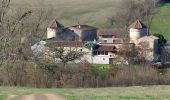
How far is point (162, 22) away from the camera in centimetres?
7838

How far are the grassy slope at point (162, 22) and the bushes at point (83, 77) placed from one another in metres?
33.4

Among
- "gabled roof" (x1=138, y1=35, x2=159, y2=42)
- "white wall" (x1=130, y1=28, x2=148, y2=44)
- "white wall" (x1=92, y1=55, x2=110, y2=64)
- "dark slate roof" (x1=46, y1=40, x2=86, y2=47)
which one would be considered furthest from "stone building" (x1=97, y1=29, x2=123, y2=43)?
"dark slate roof" (x1=46, y1=40, x2=86, y2=47)

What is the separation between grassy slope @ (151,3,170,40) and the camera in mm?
74438

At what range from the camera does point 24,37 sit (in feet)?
144

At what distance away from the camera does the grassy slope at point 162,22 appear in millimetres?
74438

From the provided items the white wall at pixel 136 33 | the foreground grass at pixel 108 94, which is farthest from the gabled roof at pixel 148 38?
the foreground grass at pixel 108 94

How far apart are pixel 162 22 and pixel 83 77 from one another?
140ft

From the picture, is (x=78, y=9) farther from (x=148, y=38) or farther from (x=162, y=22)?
(x=148, y=38)

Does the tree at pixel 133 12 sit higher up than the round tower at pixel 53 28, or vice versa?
the tree at pixel 133 12

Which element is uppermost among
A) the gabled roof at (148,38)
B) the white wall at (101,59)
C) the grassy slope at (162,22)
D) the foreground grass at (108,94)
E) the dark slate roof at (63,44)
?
the grassy slope at (162,22)

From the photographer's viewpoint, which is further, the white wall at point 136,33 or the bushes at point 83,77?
the white wall at point 136,33

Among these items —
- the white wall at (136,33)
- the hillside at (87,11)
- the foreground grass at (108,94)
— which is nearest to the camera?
the foreground grass at (108,94)

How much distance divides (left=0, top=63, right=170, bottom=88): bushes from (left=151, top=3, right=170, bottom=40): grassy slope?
3338 centimetres

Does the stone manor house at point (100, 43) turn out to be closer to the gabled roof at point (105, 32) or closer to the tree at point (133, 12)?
the gabled roof at point (105, 32)
